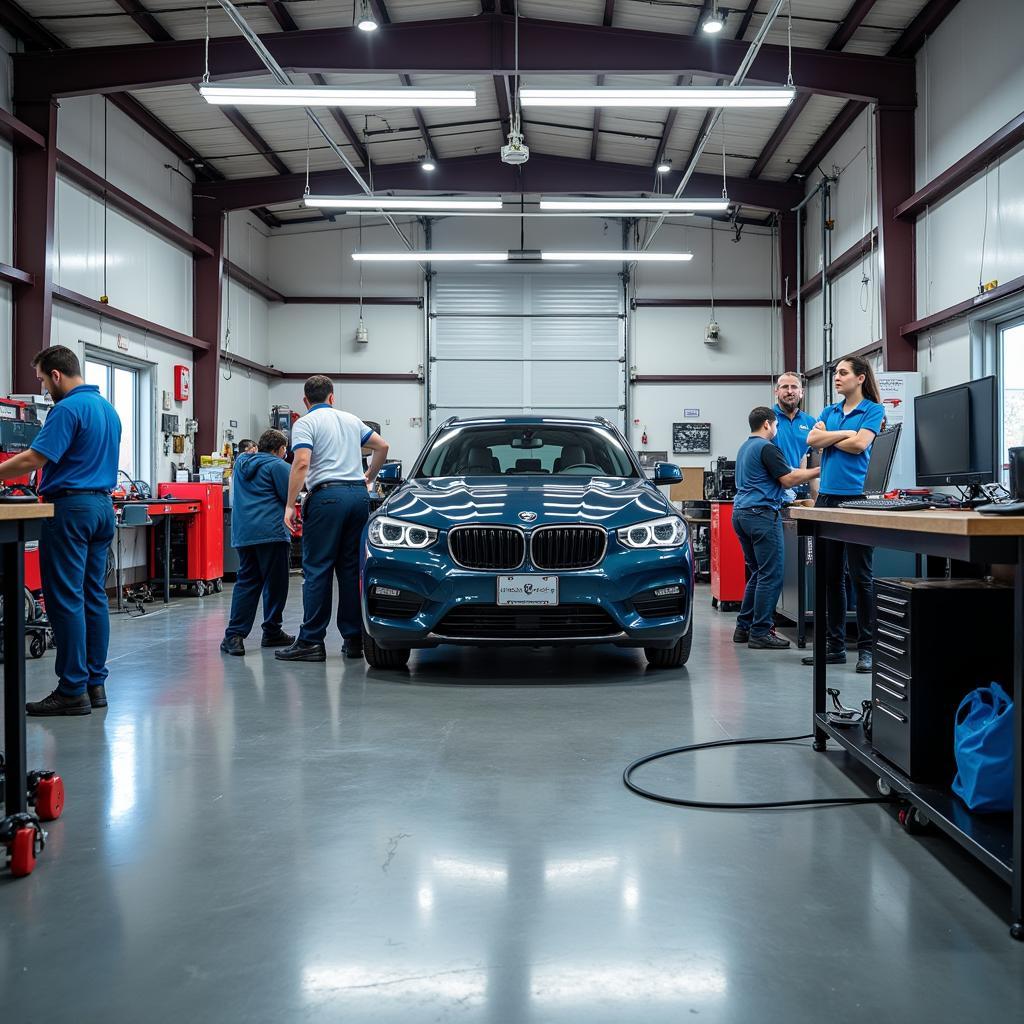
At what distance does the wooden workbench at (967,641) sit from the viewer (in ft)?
5.95

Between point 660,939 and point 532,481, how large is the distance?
3.15 meters

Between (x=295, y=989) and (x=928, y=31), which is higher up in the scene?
(x=928, y=31)

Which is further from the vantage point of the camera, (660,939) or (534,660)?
(534,660)

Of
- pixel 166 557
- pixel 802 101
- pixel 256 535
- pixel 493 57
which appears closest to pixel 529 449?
pixel 256 535

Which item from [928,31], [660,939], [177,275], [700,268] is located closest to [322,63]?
[177,275]

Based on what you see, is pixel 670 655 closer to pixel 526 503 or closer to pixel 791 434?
pixel 526 503

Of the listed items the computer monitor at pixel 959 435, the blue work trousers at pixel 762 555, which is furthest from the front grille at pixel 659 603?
the blue work trousers at pixel 762 555

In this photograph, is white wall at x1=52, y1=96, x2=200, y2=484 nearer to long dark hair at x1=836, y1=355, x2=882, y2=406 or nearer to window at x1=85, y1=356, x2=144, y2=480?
window at x1=85, y1=356, x2=144, y2=480

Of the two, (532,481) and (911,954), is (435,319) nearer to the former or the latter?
(532,481)

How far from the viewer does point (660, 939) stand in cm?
181

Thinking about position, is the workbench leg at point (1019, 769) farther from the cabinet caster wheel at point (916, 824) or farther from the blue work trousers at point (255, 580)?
the blue work trousers at point (255, 580)

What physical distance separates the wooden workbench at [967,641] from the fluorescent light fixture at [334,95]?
219 inches

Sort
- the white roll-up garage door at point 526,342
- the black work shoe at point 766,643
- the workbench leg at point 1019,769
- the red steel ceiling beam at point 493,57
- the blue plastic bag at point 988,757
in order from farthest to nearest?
1. the white roll-up garage door at point 526,342
2. the red steel ceiling beam at point 493,57
3. the black work shoe at point 766,643
4. the blue plastic bag at point 988,757
5. the workbench leg at point 1019,769

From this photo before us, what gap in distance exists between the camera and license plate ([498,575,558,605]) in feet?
13.4
